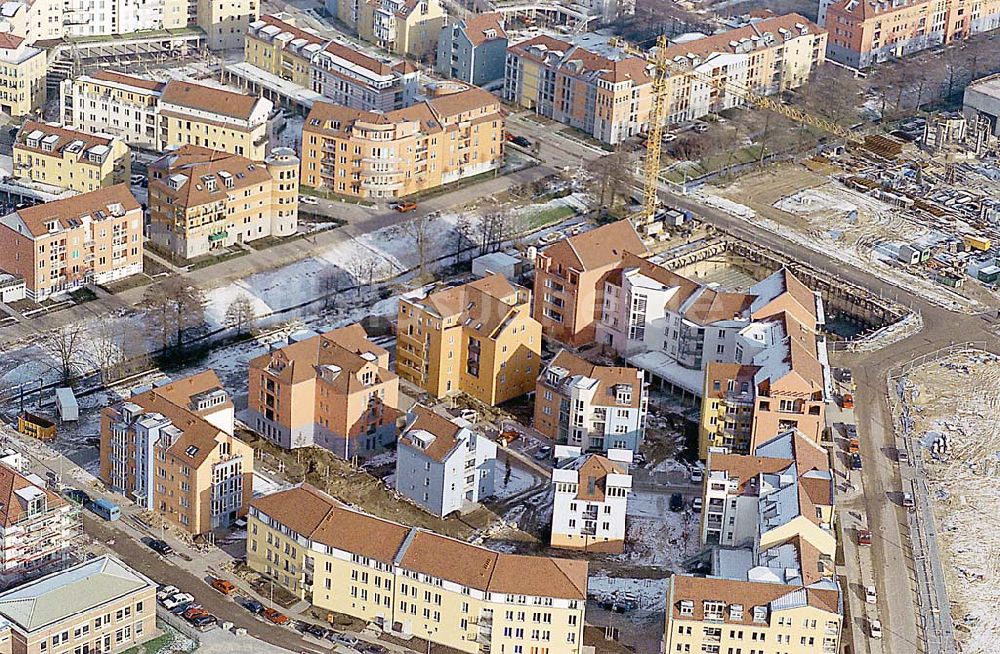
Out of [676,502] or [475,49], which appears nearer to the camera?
[676,502]

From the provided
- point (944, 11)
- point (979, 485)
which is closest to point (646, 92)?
point (944, 11)

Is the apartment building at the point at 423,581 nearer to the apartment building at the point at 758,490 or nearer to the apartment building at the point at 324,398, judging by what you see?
the apartment building at the point at 758,490

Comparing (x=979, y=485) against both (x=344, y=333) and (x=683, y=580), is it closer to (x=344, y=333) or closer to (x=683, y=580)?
(x=683, y=580)

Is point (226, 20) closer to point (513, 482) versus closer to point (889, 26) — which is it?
point (889, 26)

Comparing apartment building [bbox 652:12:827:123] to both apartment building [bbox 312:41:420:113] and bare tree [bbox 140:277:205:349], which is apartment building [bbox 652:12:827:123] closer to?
apartment building [bbox 312:41:420:113]

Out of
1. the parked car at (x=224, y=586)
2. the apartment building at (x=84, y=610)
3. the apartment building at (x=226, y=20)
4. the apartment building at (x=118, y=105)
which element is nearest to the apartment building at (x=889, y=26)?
the apartment building at (x=226, y=20)

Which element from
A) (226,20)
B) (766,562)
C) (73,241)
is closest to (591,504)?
(766,562)

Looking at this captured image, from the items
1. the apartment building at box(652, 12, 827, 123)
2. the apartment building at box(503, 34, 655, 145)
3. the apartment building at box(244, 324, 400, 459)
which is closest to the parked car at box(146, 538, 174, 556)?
the apartment building at box(244, 324, 400, 459)
